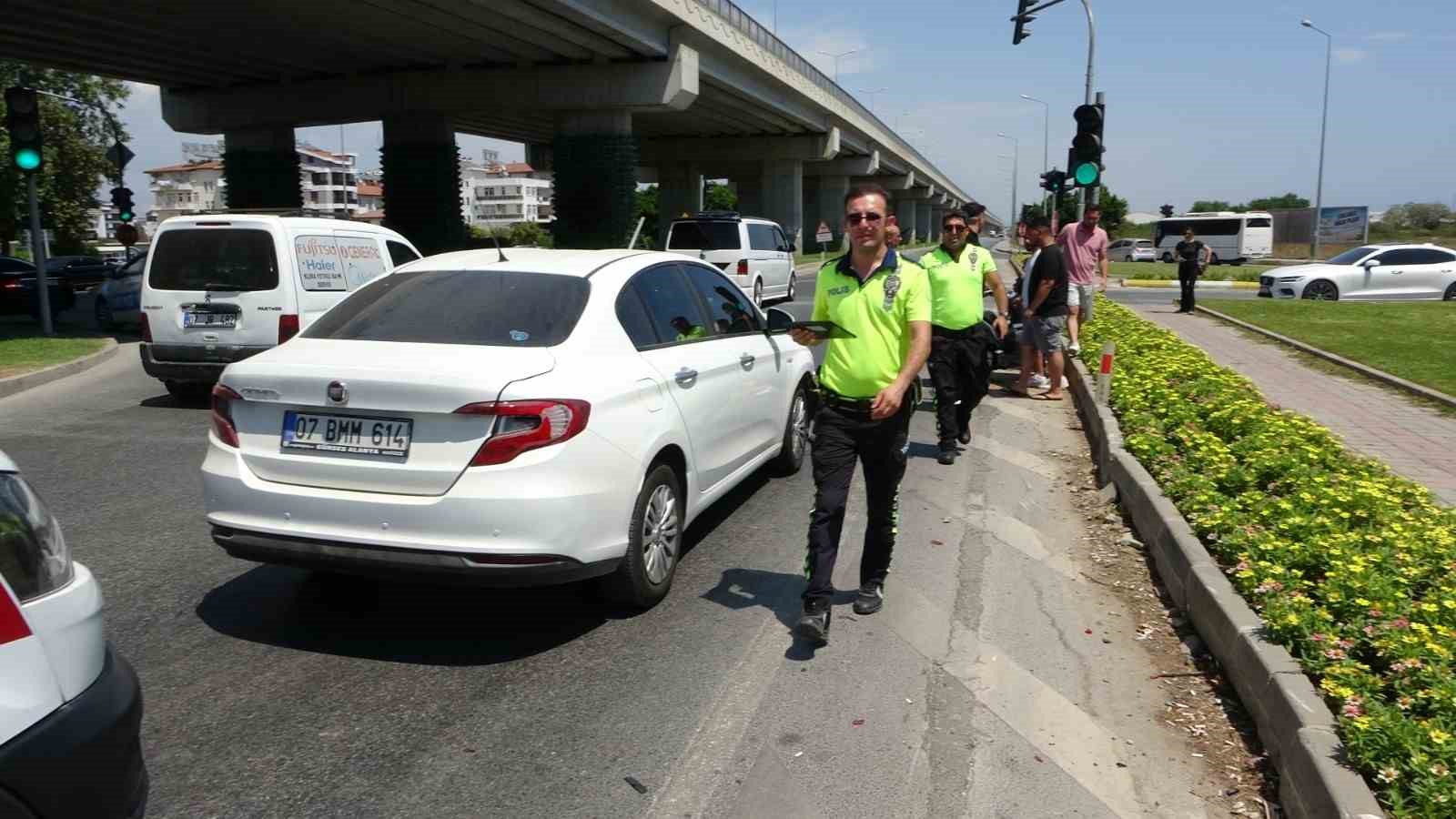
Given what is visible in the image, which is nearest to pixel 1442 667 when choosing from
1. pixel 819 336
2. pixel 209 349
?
pixel 819 336

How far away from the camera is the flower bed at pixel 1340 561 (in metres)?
3.20

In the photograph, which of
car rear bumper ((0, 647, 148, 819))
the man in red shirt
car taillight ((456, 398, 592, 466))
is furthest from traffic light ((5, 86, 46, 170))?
car rear bumper ((0, 647, 148, 819))

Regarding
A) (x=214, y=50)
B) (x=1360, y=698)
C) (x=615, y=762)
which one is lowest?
(x=615, y=762)

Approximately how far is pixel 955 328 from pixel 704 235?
14344 millimetres

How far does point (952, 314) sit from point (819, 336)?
12.0 ft

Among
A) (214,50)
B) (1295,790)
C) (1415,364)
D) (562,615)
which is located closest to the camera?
(1295,790)

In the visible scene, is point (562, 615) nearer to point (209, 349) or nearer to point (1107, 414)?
point (1107, 414)

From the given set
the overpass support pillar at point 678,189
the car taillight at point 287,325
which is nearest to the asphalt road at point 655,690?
the car taillight at point 287,325

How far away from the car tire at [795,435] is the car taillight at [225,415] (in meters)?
3.60

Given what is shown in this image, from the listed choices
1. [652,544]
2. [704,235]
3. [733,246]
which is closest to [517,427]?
[652,544]

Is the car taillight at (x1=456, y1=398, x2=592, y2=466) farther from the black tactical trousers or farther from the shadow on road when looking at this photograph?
the black tactical trousers

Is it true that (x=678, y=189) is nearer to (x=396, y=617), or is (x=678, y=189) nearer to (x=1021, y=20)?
(x=1021, y=20)

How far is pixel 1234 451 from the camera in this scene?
22.4 ft

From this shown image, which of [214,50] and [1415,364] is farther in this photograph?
[214,50]
